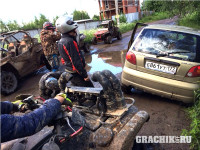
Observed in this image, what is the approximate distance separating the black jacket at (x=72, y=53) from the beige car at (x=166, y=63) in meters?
1.27

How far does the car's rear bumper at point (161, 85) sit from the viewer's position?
3.24m

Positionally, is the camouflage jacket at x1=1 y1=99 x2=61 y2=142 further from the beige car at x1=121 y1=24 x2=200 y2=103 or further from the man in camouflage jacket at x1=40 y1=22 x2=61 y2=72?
the man in camouflage jacket at x1=40 y1=22 x2=61 y2=72

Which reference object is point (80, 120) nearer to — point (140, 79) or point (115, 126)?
point (115, 126)

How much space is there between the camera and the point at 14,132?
126 centimetres

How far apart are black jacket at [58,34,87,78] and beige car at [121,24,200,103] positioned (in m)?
1.27

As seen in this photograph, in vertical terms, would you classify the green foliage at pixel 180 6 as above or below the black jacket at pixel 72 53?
above

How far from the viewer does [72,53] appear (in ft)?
9.93

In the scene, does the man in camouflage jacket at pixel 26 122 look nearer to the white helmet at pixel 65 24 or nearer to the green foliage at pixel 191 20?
the white helmet at pixel 65 24

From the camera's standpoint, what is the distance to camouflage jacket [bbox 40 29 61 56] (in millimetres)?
6586

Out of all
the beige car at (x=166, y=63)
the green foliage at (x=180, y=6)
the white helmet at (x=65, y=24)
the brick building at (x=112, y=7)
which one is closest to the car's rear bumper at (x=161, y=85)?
the beige car at (x=166, y=63)

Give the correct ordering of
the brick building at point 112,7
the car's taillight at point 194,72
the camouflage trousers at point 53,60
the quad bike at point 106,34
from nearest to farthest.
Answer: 1. the car's taillight at point 194,72
2. the camouflage trousers at point 53,60
3. the quad bike at point 106,34
4. the brick building at point 112,7

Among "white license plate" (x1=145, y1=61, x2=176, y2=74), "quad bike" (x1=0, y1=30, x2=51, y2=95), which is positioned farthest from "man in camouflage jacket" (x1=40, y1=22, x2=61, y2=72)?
"white license plate" (x1=145, y1=61, x2=176, y2=74)

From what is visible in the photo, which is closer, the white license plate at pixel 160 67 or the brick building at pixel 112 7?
the white license plate at pixel 160 67

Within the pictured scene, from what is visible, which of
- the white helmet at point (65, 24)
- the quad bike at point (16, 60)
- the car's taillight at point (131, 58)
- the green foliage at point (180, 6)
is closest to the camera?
the white helmet at point (65, 24)
